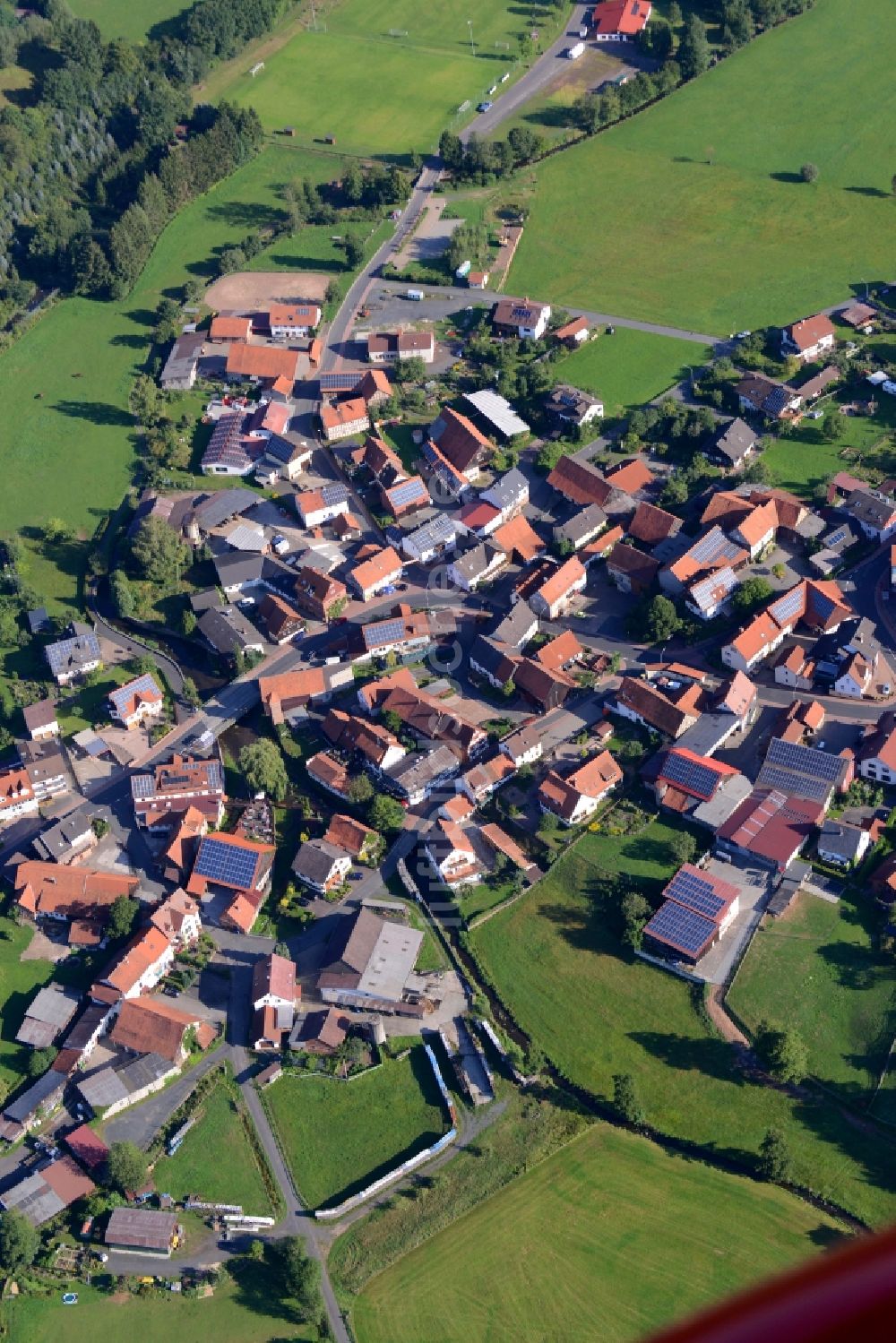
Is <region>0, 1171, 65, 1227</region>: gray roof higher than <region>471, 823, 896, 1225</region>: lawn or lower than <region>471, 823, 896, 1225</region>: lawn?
lower

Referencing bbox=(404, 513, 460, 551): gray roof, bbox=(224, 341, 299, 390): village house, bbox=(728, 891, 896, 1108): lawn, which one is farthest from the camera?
bbox=(224, 341, 299, 390): village house

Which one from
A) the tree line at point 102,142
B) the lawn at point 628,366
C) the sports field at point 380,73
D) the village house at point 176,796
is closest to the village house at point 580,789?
the village house at point 176,796

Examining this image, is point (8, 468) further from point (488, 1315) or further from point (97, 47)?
point (488, 1315)

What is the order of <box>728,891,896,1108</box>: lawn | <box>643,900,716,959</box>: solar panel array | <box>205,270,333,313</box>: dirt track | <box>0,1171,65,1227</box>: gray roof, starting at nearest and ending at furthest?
<box>0,1171,65,1227</box>: gray roof, <box>728,891,896,1108</box>: lawn, <box>643,900,716,959</box>: solar panel array, <box>205,270,333,313</box>: dirt track

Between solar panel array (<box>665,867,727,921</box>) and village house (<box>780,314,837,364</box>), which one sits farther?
village house (<box>780,314,837,364</box>)

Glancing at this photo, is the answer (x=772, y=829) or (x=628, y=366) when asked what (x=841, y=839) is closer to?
(x=772, y=829)

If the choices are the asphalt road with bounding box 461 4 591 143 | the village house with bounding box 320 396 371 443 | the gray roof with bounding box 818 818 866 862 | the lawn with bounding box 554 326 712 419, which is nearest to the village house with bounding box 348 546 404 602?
the village house with bounding box 320 396 371 443

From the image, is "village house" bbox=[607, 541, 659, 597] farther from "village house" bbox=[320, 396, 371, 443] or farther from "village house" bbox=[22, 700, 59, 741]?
"village house" bbox=[22, 700, 59, 741]
